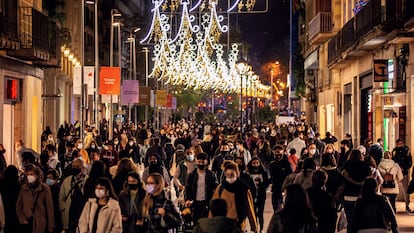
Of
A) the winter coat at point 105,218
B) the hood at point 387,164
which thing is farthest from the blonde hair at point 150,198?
the hood at point 387,164

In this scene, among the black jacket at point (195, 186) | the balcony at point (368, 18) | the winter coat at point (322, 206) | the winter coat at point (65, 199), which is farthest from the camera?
the balcony at point (368, 18)

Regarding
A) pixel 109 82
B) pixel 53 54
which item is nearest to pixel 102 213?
pixel 53 54

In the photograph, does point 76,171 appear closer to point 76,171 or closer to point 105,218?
point 76,171

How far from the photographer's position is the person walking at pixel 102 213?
37.1 feet

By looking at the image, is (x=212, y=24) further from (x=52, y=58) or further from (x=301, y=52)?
(x=301, y=52)

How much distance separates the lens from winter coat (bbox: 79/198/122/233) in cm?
1129

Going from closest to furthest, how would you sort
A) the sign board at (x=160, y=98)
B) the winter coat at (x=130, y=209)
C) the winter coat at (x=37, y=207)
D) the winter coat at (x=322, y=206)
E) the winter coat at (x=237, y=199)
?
the winter coat at (x=130, y=209)
the winter coat at (x=322, y=206)
the winter coat at (x=237, y=199)
the winter coat at (x=37, y=207)
the sign board at (x=160, y=98)

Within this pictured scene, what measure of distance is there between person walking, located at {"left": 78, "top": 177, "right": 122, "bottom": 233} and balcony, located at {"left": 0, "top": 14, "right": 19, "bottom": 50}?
16.1 meters

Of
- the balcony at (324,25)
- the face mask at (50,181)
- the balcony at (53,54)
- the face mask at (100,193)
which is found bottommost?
the face mask at (50,181)

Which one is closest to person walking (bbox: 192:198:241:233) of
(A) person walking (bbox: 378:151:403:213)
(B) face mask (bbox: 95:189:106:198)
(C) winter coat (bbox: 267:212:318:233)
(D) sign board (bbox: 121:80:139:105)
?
(C) winter coat (bbox: 267:212:318:233)

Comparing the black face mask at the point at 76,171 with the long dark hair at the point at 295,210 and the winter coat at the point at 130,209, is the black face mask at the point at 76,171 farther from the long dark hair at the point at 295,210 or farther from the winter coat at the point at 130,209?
the long dark hair at the point at 295,210

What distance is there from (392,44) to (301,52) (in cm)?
4152

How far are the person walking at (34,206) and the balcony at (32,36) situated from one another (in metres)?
16.5

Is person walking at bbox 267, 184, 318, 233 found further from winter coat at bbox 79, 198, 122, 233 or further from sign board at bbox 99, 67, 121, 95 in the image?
sign board at bbox 99, 67, 121, 95
